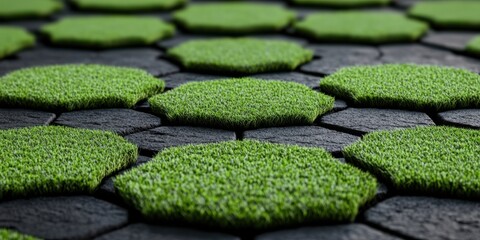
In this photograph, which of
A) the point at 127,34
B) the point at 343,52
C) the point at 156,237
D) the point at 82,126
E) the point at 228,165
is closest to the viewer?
the point at 156,237

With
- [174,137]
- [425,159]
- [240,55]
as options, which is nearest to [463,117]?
[425,159]

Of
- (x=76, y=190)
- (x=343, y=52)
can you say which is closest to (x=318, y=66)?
(x=343, y=52)

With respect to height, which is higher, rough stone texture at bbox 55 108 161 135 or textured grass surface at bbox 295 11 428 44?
textured grass surface at bbox 295 11 428 44

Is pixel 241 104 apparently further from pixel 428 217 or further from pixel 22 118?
pixel 428 217

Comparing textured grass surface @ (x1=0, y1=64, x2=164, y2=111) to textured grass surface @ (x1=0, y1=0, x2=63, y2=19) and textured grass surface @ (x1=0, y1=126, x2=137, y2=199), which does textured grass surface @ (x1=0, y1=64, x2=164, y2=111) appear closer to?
textured grass surface @ (x1=0, y1=126, x2=137, y2=199)

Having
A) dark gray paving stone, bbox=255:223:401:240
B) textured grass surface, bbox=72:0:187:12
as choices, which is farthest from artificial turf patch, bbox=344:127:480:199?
textured grass surface, bbox=72:0:187:12

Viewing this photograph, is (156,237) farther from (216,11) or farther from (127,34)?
(216,11)

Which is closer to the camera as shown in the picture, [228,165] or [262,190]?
[262,190]
